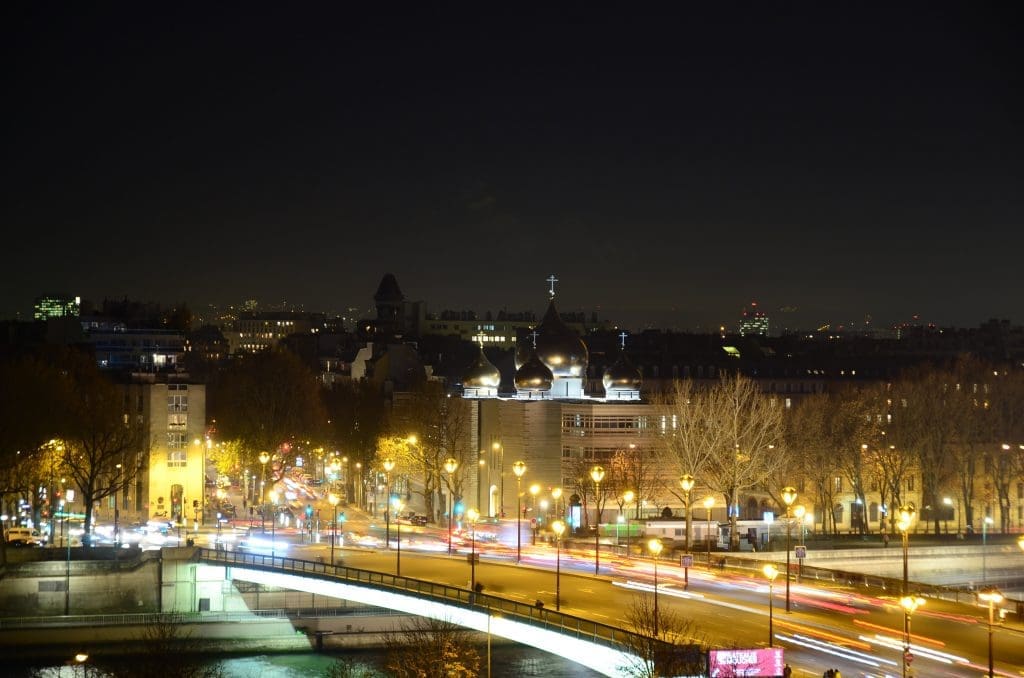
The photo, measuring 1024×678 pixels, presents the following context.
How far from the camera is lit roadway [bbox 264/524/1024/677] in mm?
41625

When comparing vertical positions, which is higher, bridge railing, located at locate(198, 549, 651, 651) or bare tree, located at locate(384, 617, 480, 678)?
bridge railing, located at locate(198, 549, 651, 651)

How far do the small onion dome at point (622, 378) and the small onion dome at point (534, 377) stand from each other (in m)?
3.67

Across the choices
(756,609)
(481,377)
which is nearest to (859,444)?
(481,377)

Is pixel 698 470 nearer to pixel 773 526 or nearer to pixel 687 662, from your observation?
pixel 773 526

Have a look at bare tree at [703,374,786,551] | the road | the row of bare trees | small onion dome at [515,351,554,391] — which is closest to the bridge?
the road

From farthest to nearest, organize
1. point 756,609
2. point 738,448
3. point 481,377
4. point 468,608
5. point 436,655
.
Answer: point 481,377 → point 738,448 → point 468,608 → point 436,655 → point 756,609

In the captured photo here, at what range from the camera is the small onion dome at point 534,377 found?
290 feet

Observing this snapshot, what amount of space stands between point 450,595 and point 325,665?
9308 millimetres

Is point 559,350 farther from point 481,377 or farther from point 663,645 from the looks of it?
point 663,645

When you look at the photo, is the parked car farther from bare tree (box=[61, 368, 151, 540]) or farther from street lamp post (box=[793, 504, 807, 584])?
street lamp post (box=[793, 504, 807, 584])

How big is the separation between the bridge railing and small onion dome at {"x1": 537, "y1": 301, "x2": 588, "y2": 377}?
2942 centimetres

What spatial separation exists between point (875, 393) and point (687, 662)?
59.0 m

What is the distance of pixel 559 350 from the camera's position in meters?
91.4

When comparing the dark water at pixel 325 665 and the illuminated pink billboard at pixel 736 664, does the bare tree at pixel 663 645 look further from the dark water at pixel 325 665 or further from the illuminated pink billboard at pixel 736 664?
the dark water at pixel 325 665
